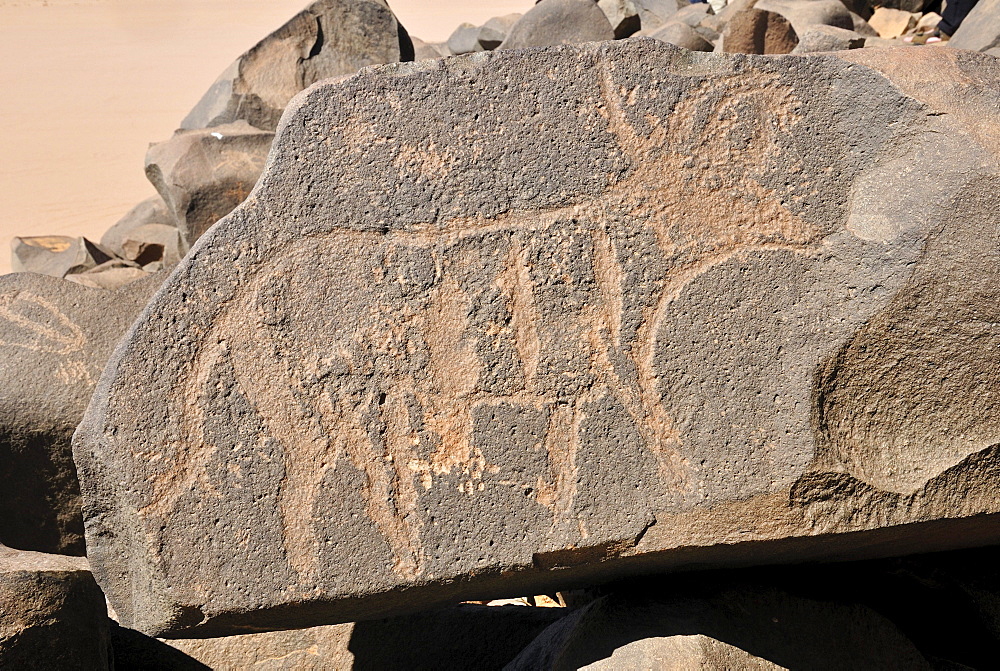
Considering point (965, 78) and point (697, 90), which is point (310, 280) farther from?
point (965, 78)

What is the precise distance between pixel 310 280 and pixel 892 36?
11.1 feet

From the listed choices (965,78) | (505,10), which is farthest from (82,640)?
(505,10)

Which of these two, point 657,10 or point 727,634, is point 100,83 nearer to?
point 657,10

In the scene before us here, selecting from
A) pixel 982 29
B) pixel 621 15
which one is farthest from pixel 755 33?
pixel 621 15

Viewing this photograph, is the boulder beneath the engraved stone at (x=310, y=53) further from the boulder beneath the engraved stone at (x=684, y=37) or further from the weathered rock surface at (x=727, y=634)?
the weathered rock surface at (x=727, y=634)

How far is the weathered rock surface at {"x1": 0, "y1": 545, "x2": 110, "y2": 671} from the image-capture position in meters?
1.00

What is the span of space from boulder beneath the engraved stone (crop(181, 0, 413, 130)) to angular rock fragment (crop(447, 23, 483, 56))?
58.0 inches

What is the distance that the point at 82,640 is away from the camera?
1.08m

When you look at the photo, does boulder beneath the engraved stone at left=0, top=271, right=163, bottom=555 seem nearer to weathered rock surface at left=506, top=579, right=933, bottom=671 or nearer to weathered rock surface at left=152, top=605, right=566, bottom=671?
weathered rock surface at left=152, top=605, right=566, bottom=671

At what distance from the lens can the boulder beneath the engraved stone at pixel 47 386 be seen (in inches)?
57.6

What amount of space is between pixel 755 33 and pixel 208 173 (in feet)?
5.63

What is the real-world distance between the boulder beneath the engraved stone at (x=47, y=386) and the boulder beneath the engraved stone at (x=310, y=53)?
1.26 meters

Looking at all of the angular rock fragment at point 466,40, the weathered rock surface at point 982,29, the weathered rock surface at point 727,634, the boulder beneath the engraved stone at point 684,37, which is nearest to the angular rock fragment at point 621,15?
the boulder beneath the engraved stone at point 684,37

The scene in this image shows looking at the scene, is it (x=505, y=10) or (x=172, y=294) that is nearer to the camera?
(x=172, y=294)
